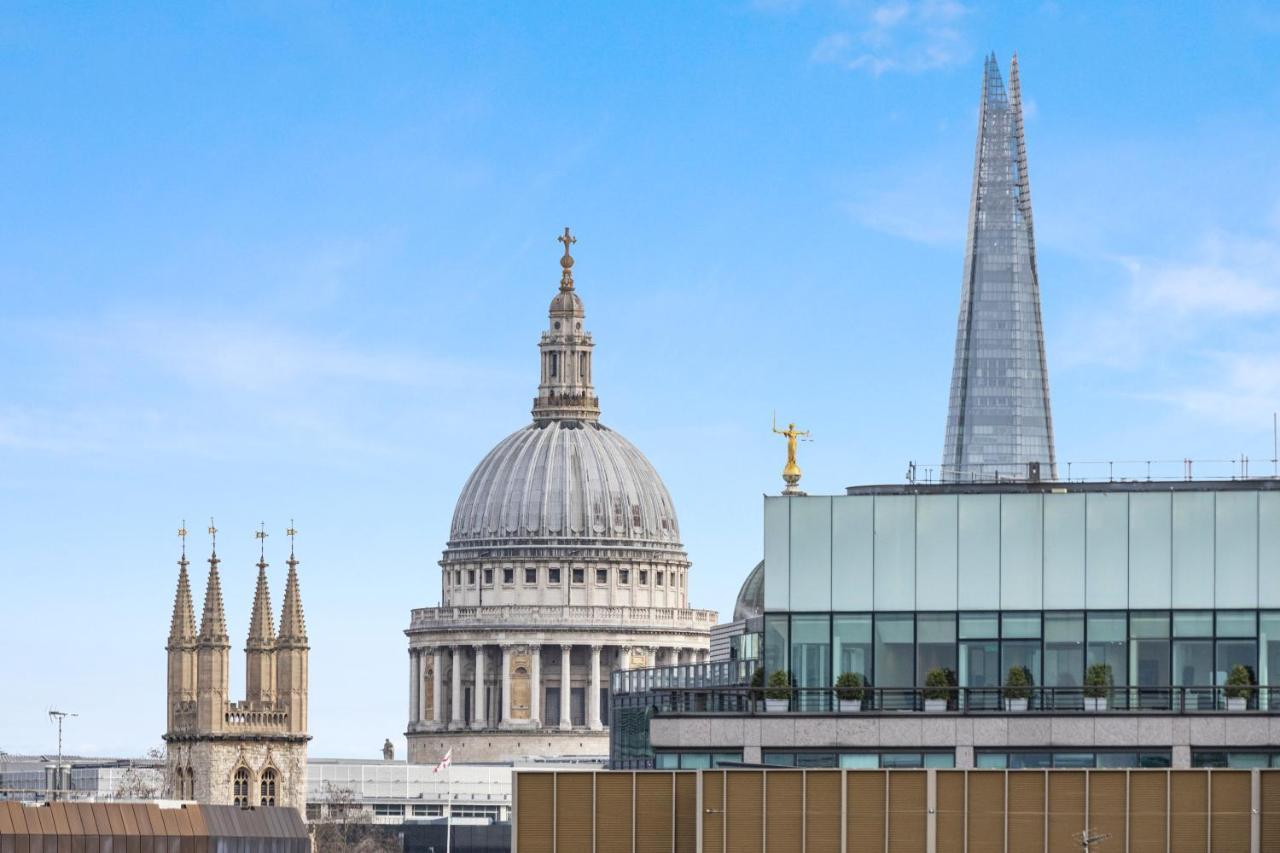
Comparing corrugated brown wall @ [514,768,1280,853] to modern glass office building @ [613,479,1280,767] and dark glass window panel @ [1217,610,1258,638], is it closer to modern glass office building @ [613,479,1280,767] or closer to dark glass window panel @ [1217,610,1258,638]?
modern glass office building @ [613,479,1280,767]

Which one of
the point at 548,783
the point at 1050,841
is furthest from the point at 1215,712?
the point at 548,783

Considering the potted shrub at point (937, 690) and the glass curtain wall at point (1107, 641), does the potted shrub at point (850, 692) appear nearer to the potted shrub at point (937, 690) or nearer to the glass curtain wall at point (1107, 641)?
the potted shrub at point (937, 690)

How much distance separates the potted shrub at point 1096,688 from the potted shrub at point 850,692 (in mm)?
5273

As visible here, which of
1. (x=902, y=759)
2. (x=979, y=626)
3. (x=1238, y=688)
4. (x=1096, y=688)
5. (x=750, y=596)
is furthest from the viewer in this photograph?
(x=750, y=596)

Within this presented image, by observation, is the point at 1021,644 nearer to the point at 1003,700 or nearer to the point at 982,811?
the point at 1003,700

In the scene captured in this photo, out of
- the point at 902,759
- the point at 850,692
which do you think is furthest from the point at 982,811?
the point at 850,692

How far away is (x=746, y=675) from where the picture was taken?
10319 centimetres

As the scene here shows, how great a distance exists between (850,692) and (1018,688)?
400 centimetres

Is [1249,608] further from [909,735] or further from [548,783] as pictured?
[548,783]

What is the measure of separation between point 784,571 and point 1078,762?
8.60 meters

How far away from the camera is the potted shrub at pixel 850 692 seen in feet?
294

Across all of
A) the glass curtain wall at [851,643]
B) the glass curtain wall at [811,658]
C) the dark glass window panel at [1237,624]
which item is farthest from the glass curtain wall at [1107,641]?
the glass curtain wall at [811,658]

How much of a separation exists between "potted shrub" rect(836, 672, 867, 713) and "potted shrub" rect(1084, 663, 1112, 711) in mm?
5273

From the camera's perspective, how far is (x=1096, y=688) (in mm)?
88750
